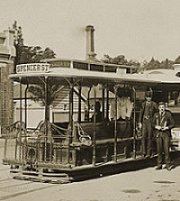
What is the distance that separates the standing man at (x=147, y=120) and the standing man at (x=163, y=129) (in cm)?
23

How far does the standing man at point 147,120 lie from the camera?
14.8 m

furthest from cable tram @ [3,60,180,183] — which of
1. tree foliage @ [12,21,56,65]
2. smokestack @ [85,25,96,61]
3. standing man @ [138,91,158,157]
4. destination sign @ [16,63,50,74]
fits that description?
tree foliage @ [12,21,56,65]

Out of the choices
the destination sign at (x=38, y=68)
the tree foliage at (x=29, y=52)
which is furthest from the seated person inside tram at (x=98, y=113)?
the tree foliage at (x=29, y=52)

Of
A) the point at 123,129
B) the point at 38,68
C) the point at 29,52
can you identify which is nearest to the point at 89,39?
the point at 29,52

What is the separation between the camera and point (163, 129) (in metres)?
14.5

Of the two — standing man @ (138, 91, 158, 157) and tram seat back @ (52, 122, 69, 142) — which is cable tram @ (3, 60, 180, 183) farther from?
standing man @ (138, 91, 158, 157)

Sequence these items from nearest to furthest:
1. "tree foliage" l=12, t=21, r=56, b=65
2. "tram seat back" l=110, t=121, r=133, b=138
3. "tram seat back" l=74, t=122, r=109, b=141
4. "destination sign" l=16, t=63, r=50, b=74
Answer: "destination sign" l=16, t=63, r=50, b=74 < "tram seat back" l=74, t=122, r=109, b=141 < "tram seat back" l=110, t=121, r=133, b=138 < "tree foliage" l=12, t=21, r=56, b=65

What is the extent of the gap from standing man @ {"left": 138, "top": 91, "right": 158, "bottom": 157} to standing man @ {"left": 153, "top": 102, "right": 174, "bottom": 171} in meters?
0.23

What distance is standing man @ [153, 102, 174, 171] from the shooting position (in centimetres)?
1445

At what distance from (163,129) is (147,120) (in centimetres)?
57

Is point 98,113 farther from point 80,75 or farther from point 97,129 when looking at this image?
point 80,75

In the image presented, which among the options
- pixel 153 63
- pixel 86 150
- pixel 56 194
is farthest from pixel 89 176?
pixel 153 63

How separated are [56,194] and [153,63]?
67192mm

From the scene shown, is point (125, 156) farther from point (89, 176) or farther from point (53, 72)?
point (53, 72)
